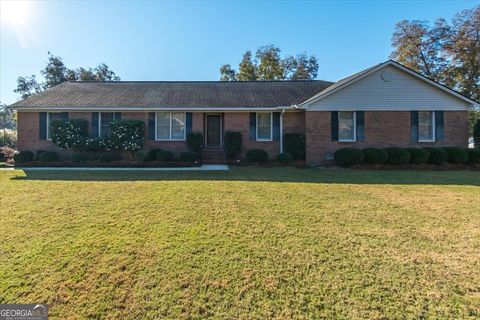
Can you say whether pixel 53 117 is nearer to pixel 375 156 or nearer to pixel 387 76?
pixel 375 156

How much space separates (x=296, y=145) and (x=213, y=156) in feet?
14.4

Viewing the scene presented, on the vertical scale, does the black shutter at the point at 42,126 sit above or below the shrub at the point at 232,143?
above

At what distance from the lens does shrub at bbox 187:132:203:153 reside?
13930 mm

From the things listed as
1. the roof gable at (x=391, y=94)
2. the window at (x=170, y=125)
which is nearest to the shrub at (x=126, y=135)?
the window at (x=170, y=125)

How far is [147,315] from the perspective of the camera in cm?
265

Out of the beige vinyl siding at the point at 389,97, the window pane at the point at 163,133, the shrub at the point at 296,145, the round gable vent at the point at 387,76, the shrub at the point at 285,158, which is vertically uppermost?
the round gable vent at the point at 387,76

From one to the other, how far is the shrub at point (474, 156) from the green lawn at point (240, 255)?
8.01 meters

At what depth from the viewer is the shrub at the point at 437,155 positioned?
12.5m

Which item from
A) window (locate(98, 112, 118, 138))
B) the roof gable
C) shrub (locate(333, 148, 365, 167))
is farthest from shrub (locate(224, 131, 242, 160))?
window (locate(98, 112, 118, 138))

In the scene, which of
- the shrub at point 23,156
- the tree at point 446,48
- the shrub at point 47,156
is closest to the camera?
the shrub at point 23,156

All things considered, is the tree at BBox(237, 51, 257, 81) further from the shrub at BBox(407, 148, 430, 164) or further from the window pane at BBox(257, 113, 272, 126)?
the shrub at BBox(407, 148, 430, 164)

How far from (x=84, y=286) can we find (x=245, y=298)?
180cm

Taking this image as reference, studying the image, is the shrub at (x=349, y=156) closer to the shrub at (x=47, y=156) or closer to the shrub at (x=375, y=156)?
the shrub at (x=375, y=156)

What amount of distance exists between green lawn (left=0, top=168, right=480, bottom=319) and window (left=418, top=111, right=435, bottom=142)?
27.3ft
